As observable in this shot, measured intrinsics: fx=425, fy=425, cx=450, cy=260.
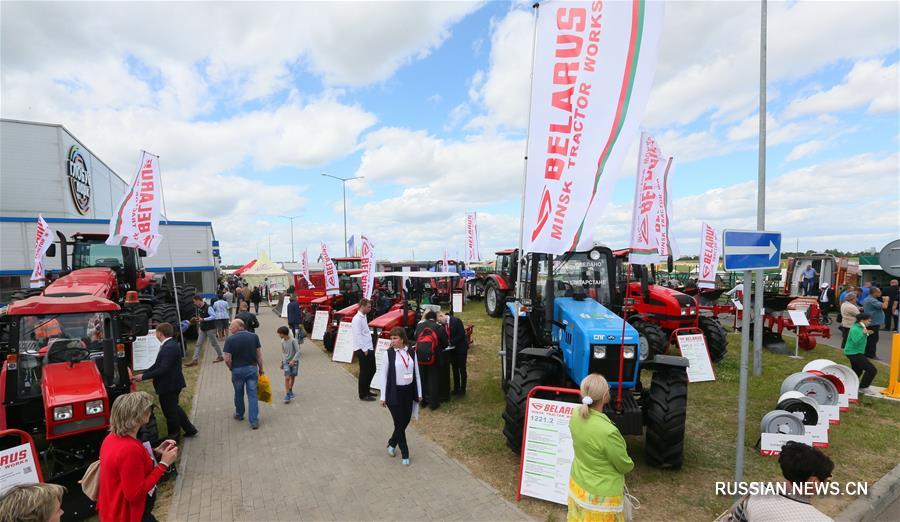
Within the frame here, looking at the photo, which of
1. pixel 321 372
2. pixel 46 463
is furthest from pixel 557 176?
pixel 321 372

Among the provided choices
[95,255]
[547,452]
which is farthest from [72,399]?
[95,255]

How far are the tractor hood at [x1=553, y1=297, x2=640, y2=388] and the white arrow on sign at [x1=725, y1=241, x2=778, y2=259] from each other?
1500mm

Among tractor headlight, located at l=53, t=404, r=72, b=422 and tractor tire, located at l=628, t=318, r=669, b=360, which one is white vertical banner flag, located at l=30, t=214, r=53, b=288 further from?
tractor tire, located at l=628, t=318, r=669, b=360

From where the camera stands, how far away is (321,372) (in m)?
9.52

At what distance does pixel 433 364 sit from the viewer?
696 cm

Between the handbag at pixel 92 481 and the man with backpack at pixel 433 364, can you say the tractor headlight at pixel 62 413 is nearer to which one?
the handbag at pixel 92 481

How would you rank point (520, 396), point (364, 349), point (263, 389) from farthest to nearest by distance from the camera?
1. point (364, 349)
2. point (263, 389)
3. point (520, 396)

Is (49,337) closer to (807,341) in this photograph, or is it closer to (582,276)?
(582,276)

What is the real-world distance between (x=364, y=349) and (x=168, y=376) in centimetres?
283

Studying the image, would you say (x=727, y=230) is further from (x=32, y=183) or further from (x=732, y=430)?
(x=32, y=183)

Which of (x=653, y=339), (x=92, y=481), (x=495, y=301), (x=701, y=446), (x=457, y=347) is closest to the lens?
(x=92, y=481)

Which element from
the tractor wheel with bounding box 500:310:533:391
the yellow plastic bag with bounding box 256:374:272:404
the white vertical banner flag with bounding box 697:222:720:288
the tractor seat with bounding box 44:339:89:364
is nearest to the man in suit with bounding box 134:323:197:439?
the tractor seat with bounding box 44:339:89:364

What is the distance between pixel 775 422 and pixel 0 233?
2655 cm

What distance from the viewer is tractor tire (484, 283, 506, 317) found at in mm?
16312
